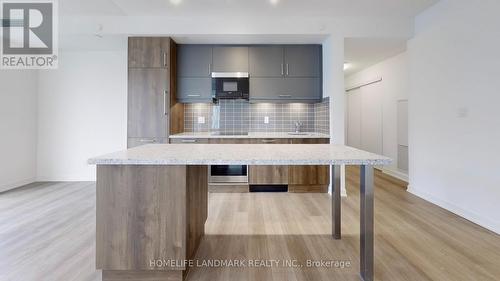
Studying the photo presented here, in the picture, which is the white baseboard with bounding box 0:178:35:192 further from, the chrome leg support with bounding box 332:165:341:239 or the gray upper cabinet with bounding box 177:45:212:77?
the chrome leg support with bounding box 332:165:341:239

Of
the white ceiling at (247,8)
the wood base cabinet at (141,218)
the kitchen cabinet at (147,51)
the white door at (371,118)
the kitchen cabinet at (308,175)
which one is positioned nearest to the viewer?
the wood base cabinet at (141,218)

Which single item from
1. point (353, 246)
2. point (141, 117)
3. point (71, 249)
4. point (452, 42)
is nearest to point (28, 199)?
point (141, 117)

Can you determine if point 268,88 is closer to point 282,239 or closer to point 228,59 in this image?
point 228,59

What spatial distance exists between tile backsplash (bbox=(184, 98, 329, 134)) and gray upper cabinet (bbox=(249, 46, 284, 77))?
610 mm

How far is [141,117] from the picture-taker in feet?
12.5

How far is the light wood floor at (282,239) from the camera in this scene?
182cm

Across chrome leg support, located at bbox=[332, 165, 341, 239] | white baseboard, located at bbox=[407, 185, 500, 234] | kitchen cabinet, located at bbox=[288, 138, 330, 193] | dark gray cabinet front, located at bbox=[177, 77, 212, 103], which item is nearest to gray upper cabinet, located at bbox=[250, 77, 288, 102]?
dark gray cabinet front, located at bbox=[177, 77, 212, 103]

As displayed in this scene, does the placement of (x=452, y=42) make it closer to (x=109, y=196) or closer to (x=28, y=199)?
(x=109, y=196)

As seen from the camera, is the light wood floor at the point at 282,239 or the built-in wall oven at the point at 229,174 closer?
the light wood floor at the point at 282,239

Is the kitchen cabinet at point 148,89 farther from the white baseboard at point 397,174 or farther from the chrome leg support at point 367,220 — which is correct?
the white baseboard at point 397,174

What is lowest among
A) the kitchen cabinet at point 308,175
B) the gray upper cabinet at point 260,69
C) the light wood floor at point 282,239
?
the light wood floor at point 282,239

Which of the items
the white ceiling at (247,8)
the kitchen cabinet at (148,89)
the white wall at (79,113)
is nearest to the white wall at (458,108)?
the white ceiling at (247,8)

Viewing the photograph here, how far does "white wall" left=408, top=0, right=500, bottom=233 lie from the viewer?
2.58m

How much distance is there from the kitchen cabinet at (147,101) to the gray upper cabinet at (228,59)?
0.83 meters
